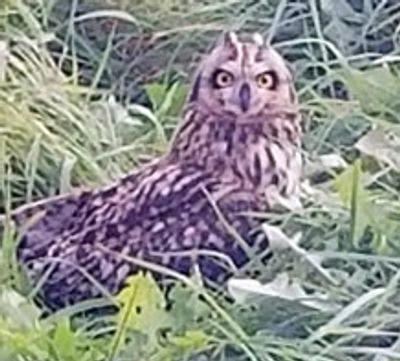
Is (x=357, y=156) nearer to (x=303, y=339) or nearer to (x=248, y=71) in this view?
(x=248, y=71)

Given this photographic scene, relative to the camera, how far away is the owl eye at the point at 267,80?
3.77m

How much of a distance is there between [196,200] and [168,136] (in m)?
0.70

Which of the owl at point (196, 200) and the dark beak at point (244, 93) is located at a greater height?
the dark beak at point (244, 93)

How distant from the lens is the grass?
3.32m

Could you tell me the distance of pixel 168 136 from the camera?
438 cm

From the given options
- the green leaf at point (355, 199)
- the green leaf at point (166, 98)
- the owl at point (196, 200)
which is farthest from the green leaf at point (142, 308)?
the green leaf at point (166, 98)

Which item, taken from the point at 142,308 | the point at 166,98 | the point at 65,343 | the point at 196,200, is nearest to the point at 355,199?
the point at 196,200

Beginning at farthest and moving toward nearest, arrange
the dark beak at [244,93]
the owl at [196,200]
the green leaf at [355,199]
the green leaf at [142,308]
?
the dark beak at [244,93] < the owl at [196,200] < the green leaf at [355,199] < the green leaf at [142,308]

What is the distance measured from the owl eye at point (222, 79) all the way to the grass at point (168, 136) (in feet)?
0.74

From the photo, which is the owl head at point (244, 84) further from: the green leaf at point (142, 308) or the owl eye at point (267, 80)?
the green leaf at point (142, 308)

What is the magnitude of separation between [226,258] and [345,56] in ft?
3.64

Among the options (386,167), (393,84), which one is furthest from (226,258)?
(393,84)

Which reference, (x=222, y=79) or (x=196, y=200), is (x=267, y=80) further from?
(x=196, y=200)

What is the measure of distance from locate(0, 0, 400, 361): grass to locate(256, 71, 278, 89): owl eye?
190 millimetres
